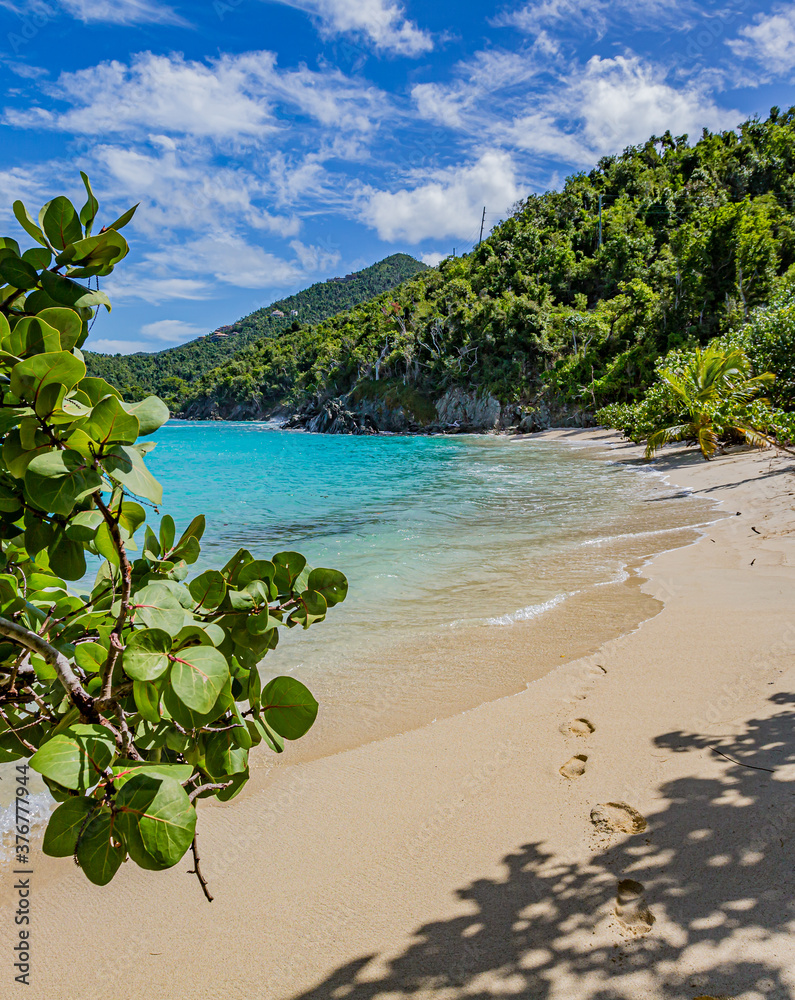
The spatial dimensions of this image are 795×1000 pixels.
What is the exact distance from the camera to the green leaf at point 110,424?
80 cm

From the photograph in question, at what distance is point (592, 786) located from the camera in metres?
2.92

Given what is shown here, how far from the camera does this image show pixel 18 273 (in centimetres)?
103

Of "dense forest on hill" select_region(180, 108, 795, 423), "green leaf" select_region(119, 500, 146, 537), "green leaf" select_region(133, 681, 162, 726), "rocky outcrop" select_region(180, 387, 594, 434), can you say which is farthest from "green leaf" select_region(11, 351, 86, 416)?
"rocky outcrop" select_region(180, 387, 594, 434)

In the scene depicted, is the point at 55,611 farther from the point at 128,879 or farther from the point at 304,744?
the point at 304,744

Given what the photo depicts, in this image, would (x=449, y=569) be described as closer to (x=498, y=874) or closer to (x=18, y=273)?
(x=498, y=874)

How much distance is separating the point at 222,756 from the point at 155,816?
311mm

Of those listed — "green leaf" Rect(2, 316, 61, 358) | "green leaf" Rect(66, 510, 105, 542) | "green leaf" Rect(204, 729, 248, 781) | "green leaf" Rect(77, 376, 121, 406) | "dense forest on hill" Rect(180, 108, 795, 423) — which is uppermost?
"dense forest on hill" Rect(180, 108, 795, 423)

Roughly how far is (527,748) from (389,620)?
3.15 meters

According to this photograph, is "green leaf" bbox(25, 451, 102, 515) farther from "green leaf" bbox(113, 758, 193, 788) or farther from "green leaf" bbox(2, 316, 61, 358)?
"green leaf" bbox(113, 758, 193, 788)

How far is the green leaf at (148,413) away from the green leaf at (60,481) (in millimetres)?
102

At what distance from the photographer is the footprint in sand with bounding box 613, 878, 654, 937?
1973 millimetres

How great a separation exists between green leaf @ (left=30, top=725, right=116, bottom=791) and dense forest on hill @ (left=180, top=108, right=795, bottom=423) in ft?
128

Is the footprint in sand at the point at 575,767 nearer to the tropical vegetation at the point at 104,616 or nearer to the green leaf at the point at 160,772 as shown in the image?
the tropical vegetation at the point at 104,616

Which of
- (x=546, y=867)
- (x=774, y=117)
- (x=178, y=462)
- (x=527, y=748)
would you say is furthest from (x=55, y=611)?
(x=774, y=117)
